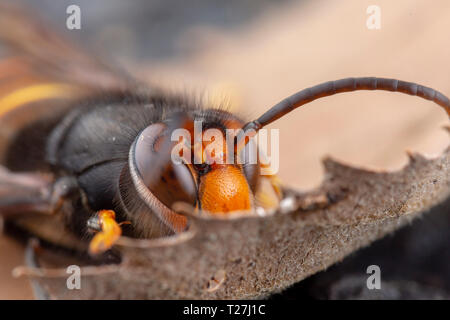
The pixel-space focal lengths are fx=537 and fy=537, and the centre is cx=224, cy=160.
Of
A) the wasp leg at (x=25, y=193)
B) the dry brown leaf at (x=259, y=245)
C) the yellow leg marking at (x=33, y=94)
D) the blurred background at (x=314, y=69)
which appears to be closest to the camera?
the dry brown leaf at (x=259, y=245)

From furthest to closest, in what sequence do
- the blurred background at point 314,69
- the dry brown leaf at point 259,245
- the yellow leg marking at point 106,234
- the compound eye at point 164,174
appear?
the blurred background at point 314,69
the compound eye at point 164,174
the yellow leg marking at point 106,234
the dry brown leaf at point 259,245

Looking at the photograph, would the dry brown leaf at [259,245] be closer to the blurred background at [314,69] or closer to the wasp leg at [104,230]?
the wasp leg at [104,230]

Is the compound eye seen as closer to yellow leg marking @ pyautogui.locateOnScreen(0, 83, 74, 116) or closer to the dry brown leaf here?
the dry brown leaf

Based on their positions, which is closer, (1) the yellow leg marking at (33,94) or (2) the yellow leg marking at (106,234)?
(2) the yellow leg marking at (106,234)

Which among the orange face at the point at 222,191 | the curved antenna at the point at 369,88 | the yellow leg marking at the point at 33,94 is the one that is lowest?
the orange face at the point at 222,191

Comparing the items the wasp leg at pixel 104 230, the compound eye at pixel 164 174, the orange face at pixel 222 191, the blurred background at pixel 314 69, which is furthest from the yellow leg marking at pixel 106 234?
the blurred background at pixel 314 69

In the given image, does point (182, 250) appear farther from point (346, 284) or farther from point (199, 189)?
point (346, 284)

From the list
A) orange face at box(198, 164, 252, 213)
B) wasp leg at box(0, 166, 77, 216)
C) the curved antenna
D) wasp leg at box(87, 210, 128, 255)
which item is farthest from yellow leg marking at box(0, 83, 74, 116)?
the curved antenna

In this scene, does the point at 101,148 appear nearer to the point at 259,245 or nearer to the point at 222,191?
the point at 222,191
